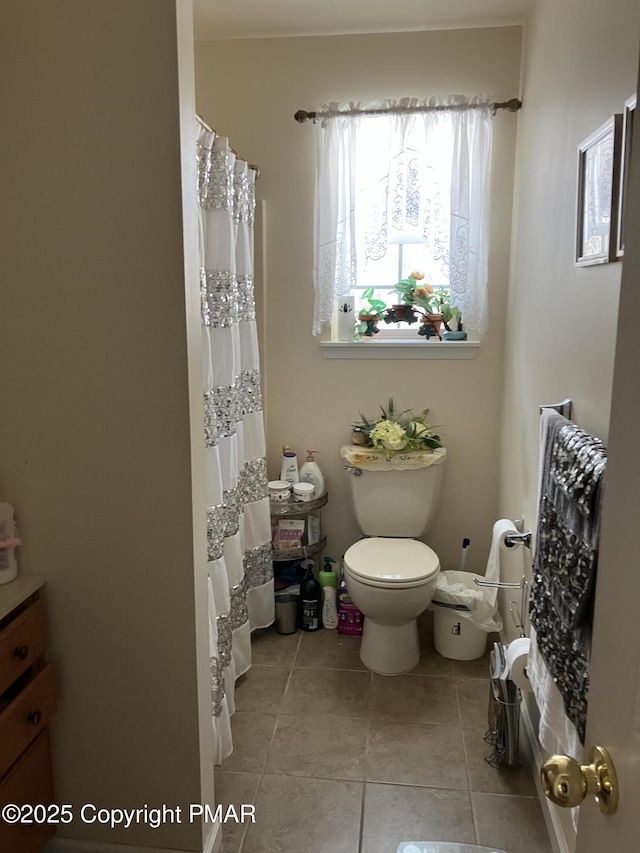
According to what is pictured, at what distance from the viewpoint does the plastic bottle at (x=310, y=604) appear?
9.53 feet

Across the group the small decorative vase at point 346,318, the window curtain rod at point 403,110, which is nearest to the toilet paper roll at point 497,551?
the small decorative vase at point 346,318

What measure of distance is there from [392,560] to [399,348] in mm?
914

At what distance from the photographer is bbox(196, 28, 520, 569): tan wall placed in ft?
8.94

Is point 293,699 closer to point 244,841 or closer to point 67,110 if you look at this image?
point 244,841

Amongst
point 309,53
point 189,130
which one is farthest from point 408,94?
point 189,130

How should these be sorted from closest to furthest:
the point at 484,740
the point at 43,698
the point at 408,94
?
the point at 43,698 → the point at 484,740 → the point at 408,94

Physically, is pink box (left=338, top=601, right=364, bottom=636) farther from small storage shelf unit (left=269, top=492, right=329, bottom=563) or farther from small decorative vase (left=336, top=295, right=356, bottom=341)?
small decorative vase (left=336, top=295, right=356, bottom=341)

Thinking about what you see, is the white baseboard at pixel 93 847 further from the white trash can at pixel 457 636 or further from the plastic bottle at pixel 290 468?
the plastic bottle at pixel 290 468

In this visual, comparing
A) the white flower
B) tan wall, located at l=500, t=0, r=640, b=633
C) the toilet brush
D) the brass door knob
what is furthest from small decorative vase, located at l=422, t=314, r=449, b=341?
the brass door knob

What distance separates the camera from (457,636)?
8.84 ft

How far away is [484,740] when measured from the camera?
221 centimetres

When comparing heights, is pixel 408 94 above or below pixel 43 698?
above

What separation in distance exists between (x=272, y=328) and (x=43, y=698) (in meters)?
1.82

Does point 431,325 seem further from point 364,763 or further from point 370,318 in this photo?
point 364,763
